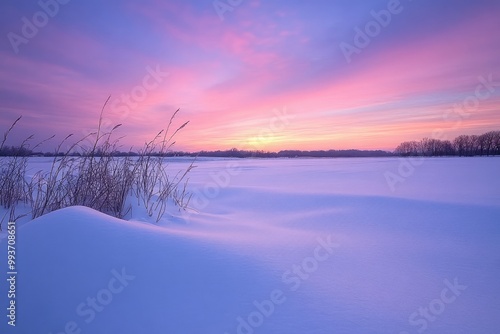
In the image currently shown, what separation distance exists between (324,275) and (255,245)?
24.6 inches

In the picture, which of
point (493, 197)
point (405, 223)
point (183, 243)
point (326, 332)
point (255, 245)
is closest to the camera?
point (326, 332)

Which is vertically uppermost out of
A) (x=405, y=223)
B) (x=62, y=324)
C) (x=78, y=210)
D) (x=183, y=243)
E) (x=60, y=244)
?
(x=78, y=210)

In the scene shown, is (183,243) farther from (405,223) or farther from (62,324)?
(405,223)

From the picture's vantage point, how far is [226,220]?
127 inches

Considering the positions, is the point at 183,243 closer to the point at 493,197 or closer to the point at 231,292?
the point at 231,292

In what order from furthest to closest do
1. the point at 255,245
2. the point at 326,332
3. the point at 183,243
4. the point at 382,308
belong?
the point at 255,245 → the point at 183,243 → the point at 382,308 → the point at 326,332

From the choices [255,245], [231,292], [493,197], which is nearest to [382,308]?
[231,292]

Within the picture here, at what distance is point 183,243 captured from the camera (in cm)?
184

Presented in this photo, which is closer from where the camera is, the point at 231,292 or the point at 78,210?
the point at 231,292

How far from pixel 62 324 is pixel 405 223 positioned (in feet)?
11.6

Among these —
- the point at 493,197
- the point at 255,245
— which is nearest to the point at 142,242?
the point at 255,245

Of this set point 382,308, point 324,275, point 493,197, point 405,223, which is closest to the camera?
point 382,308

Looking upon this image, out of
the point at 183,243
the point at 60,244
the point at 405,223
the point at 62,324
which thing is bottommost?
the point at 405,223

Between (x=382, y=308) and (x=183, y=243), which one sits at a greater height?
(x=183, y=243)
